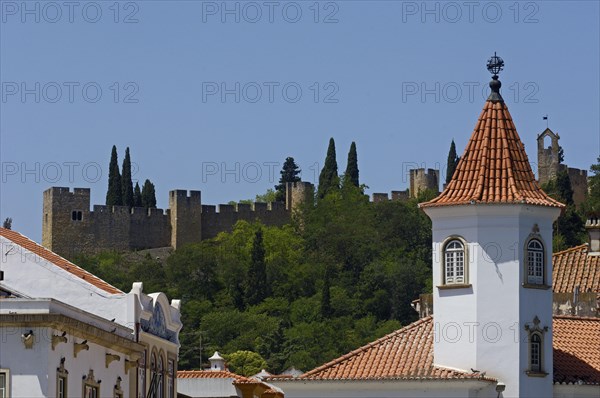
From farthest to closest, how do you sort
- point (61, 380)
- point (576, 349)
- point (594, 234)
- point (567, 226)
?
point (567, 226)
point (594, 234)
point (576, 349)
point (61, 380)

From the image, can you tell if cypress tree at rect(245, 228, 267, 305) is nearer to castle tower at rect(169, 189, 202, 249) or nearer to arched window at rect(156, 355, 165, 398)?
castle tower at rect(169, 189, 202, 249)

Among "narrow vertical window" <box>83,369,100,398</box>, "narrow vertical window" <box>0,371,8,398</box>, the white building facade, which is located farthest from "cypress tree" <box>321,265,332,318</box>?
"narrow vertical window" <box>0,371,8,398</box>

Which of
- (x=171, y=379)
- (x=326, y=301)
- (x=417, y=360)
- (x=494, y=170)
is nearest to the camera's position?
(x=417, y=360)

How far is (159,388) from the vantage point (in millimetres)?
55938

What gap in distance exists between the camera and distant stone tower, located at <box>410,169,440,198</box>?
173 meters

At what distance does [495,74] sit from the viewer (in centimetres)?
5438

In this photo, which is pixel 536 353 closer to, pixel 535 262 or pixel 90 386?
pixel 535 262

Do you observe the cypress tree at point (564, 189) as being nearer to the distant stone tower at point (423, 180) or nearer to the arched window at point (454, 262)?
the distant stone tower at point (423, 180)

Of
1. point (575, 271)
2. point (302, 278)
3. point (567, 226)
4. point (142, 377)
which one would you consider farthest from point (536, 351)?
point (302, 278)

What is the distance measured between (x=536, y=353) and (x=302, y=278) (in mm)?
102080

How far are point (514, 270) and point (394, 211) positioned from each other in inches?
4388

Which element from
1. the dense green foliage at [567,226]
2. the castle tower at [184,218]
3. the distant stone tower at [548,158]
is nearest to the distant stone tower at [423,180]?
the distant stone tower at [548,158]

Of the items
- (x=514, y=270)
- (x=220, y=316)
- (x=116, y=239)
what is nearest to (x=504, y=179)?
(x=514, y=270)

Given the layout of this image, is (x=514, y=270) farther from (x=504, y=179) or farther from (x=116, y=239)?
(x=116, y=239)
